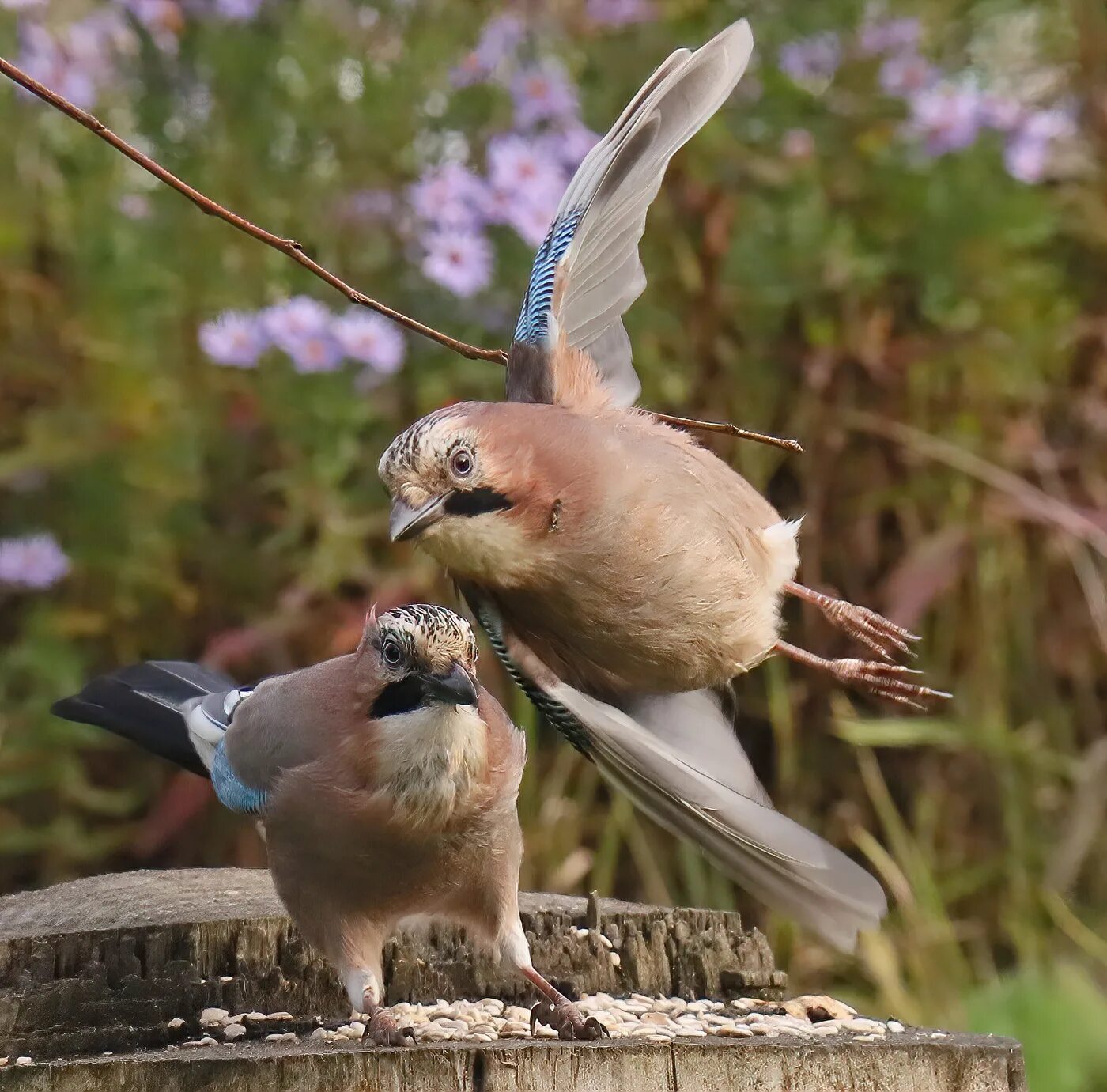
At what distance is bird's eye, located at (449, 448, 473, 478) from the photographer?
292 centimetres

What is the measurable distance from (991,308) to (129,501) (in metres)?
2.55

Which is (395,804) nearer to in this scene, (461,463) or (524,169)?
(461,463)

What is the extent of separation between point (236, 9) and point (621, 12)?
1.15 m

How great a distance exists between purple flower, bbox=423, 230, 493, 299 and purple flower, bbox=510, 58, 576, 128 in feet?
1.52

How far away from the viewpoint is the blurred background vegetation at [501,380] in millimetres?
4938

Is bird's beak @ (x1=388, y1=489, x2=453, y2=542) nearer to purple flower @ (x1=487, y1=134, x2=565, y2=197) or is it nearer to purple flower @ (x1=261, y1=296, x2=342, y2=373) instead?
purple flower @ (x1=261, y1=296, x2=342, y2=373)

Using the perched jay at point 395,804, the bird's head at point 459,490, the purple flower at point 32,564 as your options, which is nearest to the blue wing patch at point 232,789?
the perched jay at point 395,804

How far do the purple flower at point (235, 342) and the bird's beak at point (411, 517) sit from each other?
2111mm

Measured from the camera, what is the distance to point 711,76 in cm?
341

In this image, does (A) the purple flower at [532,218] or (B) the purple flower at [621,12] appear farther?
(B) the purple flower at [621,12]

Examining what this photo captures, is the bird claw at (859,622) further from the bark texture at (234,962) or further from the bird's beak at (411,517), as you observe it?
the bird's beak at (411,517)

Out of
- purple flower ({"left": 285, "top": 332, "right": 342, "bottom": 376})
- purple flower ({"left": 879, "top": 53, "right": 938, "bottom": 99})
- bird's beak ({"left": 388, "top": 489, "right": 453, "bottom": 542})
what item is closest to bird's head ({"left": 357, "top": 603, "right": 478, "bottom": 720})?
bird's beak ({"left": 388, "top": 489, "right": 453, "bottom": 542})

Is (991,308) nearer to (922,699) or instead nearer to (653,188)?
(922,699)

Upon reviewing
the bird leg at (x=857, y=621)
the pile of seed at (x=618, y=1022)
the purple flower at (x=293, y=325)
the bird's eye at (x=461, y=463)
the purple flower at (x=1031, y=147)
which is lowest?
the pile of seed at (x=618, y=1022)
